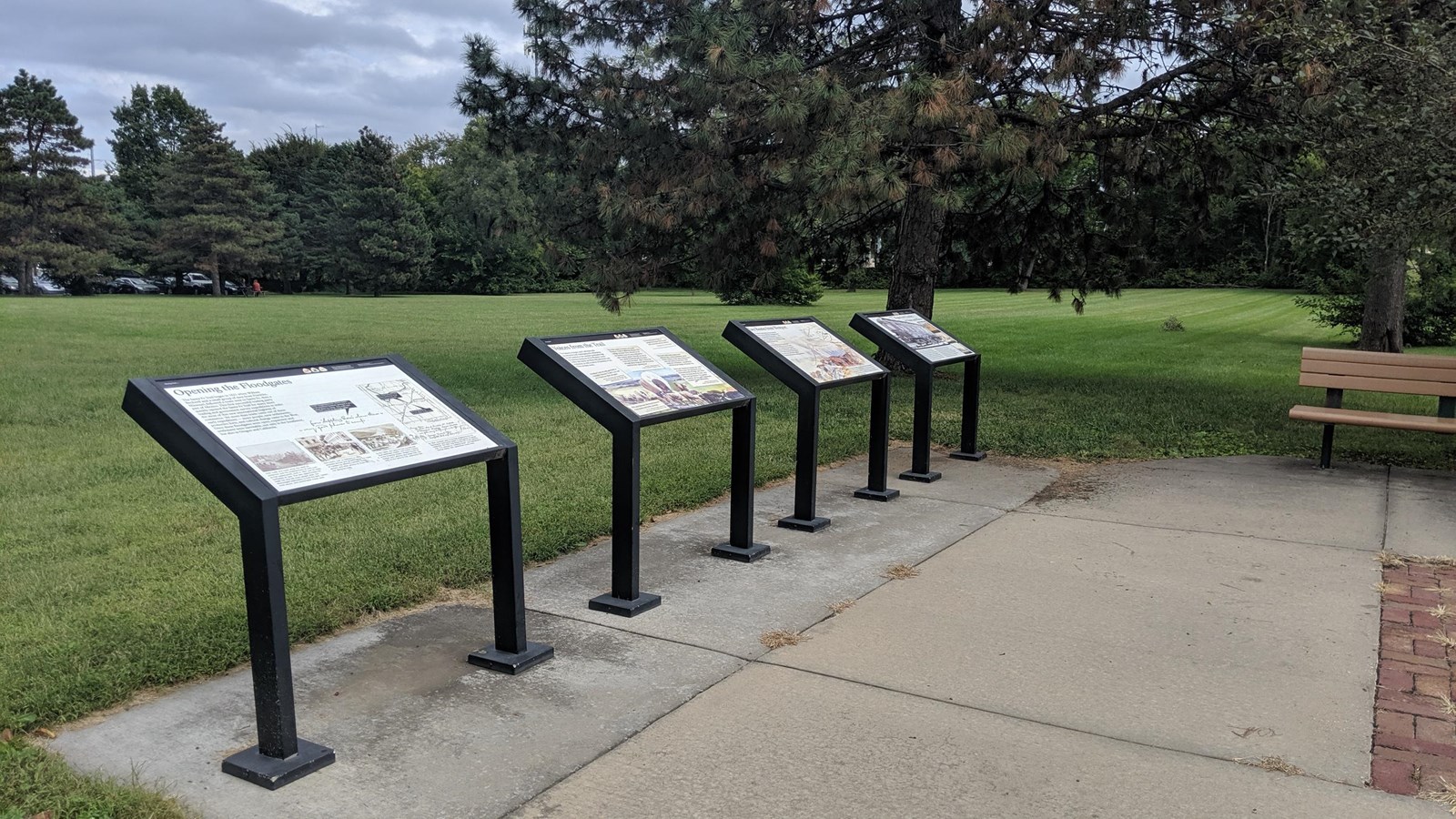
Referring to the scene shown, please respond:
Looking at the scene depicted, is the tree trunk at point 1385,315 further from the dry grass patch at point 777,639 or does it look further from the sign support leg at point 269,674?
the sign support leg at point 269,674

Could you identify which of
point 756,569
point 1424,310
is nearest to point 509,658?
point 756,569

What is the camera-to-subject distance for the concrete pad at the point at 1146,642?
3.88 m

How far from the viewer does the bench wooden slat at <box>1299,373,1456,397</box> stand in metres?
8.43

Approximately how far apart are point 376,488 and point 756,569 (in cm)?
331

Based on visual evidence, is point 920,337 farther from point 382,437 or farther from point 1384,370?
point 382,437

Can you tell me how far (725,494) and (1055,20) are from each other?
6.84m

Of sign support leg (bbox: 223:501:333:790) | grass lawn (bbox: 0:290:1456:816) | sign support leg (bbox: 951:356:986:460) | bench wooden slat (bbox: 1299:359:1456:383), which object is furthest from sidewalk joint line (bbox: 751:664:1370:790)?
bench wooden slat (bbox: 1299:359:1456:383)

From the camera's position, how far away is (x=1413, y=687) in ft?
13.8

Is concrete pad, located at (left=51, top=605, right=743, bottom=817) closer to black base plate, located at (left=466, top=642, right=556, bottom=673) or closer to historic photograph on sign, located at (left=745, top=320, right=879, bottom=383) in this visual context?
black base plate, located at (left=466, top=642, right=556, bottom=673)

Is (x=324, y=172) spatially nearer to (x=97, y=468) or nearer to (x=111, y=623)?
(x=97, y=468)

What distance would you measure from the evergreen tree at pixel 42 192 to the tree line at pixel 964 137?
1758 inches

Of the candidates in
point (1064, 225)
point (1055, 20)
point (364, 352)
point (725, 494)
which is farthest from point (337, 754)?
point (364, 352)

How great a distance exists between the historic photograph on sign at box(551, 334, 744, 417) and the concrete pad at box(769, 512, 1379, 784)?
1.22m

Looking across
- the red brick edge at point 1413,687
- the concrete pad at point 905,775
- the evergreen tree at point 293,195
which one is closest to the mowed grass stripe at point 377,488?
the concrete pad at point 905,775
